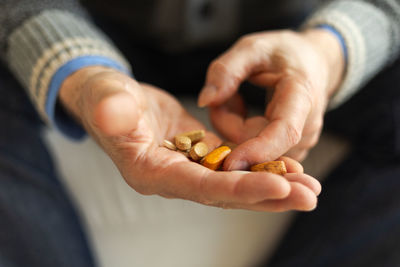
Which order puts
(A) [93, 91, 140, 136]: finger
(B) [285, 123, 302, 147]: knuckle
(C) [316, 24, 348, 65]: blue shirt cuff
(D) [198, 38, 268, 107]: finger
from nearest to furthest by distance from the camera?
(A) [93, 91, 140, 136]: finger < (B) [285, 123, 302, 147]: knuckle < (D) [198, 38, 268, 107]: finger < (C) [316, 24, 348, 65]: blue shirt cuff

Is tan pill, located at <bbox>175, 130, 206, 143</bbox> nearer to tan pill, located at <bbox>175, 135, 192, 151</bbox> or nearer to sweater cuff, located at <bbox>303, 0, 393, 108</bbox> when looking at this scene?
tan pill, located at <bbox>175, 135, 192, 151</bbox>

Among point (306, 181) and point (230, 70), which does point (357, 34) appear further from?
point (306, 181)

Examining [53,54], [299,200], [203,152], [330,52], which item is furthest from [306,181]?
[53,54]

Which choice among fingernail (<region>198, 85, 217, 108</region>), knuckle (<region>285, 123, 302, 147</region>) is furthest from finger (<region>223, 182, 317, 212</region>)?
fingernail (<region>198, 85, 217, 108</region>)

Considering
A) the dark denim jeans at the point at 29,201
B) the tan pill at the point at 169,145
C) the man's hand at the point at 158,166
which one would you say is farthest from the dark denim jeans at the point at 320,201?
the tan pill at the point at 169,145

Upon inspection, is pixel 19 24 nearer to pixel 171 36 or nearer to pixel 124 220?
pixel 171 36

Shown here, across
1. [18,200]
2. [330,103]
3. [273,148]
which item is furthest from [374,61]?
[18,200]

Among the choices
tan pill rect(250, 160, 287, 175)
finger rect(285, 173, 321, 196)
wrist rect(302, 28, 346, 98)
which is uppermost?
wrist rect(302, 28, 346, 98)

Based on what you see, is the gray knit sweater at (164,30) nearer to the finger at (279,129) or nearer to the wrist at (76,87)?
the wrist at (76,87)
